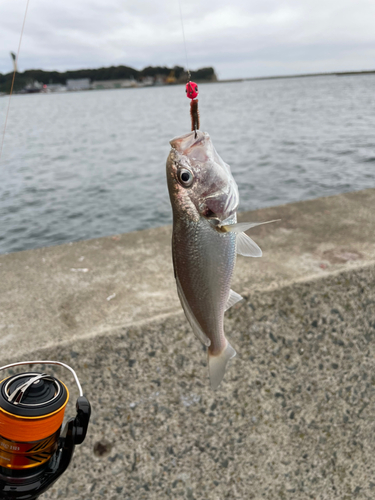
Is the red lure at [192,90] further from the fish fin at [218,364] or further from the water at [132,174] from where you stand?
the water at [132,174]

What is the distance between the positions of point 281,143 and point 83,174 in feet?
36.4

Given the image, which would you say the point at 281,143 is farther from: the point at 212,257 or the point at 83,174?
the point at 212,257

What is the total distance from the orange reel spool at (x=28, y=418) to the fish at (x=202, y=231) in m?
0.55

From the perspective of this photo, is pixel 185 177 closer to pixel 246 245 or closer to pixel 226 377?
pixel 246 245

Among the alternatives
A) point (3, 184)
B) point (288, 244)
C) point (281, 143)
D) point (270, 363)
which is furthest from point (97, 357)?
point (281, 143)

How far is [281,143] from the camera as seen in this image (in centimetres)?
2158

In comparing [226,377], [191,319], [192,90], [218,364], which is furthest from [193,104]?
[226,377]

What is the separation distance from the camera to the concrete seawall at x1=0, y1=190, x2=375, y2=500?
2.00 meters

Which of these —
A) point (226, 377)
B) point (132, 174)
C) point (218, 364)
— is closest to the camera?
point (218, 364)

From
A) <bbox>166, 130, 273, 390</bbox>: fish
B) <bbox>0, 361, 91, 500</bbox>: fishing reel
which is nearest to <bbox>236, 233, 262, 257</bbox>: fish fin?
<bbox>166, 130, 273, 390</bbox>: fish

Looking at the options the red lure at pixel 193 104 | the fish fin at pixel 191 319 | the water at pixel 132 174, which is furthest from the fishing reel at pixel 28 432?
Answer: the water at pixel 132 174

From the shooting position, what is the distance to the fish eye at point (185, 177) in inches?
51.6

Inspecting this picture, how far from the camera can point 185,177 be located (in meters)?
1.32

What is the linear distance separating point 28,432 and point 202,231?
87cm
